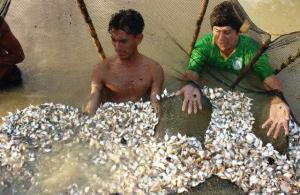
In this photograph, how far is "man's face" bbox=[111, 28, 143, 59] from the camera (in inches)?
181

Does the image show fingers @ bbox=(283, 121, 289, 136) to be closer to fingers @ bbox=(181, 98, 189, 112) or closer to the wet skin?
fingers @ bbox=(181, 98, 189, 112)

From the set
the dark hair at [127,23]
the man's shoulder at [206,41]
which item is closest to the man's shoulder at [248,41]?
the man's shoulder at [206,41]

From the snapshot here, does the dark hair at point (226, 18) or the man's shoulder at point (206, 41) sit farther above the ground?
the dark hair at point (226, 18)

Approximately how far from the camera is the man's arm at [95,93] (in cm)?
489

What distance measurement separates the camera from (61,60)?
5961 mm

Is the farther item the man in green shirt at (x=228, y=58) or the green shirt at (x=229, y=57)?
the green shirt at (x=229, y=57)

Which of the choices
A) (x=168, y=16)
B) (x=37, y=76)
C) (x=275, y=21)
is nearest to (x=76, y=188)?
(x=37, y=76)

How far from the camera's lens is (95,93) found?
195 inches

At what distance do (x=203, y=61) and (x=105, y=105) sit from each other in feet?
4.21

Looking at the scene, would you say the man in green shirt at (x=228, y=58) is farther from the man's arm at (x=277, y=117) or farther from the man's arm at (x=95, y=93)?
the man's arm at (x=95, y=93)

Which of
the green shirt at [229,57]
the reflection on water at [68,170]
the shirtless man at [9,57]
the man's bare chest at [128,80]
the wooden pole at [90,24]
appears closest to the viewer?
the reflection on water at [68,170]

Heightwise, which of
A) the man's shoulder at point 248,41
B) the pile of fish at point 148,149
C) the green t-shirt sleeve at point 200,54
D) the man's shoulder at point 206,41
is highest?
the man's shoulder at point 248,41

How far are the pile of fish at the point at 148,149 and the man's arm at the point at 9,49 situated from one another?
706 mm

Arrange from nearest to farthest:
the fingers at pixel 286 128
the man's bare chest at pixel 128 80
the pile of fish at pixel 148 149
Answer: the pile of fish at pixel 148 149
the fingers at pixel 286 128
the man's bare chest at pixel 128 80
